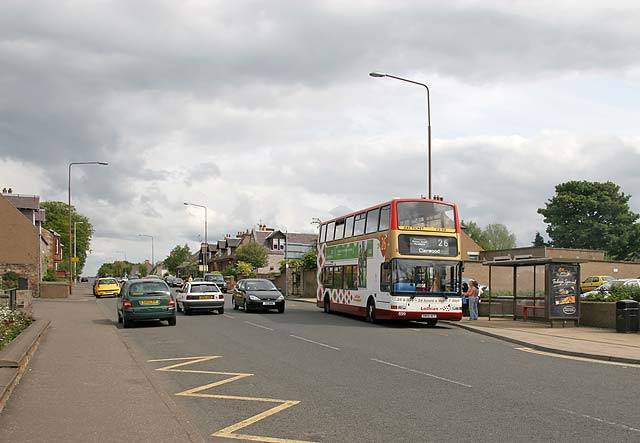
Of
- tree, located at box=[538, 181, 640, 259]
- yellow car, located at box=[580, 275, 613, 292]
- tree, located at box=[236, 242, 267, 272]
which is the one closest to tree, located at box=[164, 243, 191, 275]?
tree, located at box=[236, 242, 267, 272]

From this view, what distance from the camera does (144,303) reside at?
21438 mm

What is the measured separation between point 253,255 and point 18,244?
38.1 m

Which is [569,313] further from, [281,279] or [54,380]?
[281,279]

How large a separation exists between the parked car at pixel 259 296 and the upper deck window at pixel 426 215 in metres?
8.90

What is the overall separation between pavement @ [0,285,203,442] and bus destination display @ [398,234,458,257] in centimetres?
1037

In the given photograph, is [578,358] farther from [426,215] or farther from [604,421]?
[426,215]

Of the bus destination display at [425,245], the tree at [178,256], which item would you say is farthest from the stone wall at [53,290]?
the tree at [178,256]

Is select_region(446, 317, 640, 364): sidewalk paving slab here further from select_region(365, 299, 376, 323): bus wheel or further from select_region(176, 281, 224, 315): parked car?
select_region(176, 281, 224, 315): parked car

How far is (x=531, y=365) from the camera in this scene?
1301 centimetres

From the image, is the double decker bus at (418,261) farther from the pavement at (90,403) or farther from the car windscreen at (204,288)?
the pavement at (90,403)

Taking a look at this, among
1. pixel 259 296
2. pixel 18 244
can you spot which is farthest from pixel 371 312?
pixel 18 244

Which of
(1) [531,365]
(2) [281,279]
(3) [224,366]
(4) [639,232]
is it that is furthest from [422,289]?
(4) [639,232]

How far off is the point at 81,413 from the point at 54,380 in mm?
2858

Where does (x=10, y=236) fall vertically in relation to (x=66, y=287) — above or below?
above
